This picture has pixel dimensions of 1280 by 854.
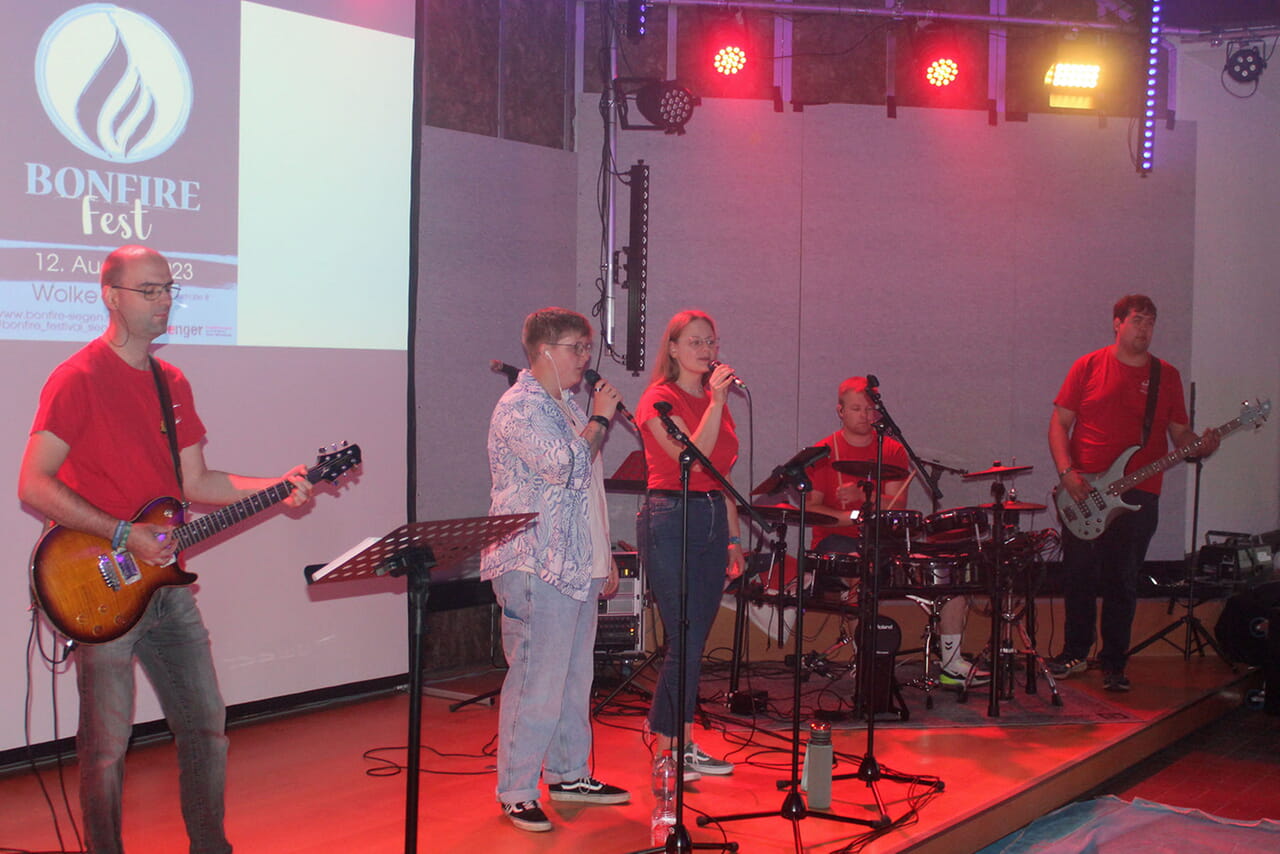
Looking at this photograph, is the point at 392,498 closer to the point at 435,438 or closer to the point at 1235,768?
the point at 435,438

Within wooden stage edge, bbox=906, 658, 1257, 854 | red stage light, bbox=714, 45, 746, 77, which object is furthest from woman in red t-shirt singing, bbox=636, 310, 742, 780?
red stage light, bbox=714, 45, 746, 77

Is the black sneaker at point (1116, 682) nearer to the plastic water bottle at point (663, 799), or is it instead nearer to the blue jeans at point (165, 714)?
the plastic water bottle at point (663, 799)

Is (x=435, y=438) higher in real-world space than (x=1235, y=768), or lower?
higher

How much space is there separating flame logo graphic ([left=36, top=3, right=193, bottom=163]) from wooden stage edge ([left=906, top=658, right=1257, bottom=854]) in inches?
154

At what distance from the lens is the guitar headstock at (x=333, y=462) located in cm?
321

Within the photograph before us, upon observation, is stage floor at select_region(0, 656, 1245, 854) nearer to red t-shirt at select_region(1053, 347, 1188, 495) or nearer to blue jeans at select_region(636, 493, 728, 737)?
blue jeans at select_region(636, 493, 728, 737)

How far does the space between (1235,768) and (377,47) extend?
5.32 metres

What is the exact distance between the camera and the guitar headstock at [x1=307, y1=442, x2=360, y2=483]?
10.5 feet

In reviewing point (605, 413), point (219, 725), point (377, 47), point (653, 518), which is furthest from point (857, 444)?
point (219, 725)

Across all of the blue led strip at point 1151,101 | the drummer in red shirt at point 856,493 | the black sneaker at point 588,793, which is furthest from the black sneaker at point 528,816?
the blue led strip at point 1151,101

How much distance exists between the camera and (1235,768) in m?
5.50

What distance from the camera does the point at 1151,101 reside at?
7.48 meters

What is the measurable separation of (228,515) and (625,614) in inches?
120

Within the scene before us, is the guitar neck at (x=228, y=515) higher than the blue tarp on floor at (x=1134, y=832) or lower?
higher
